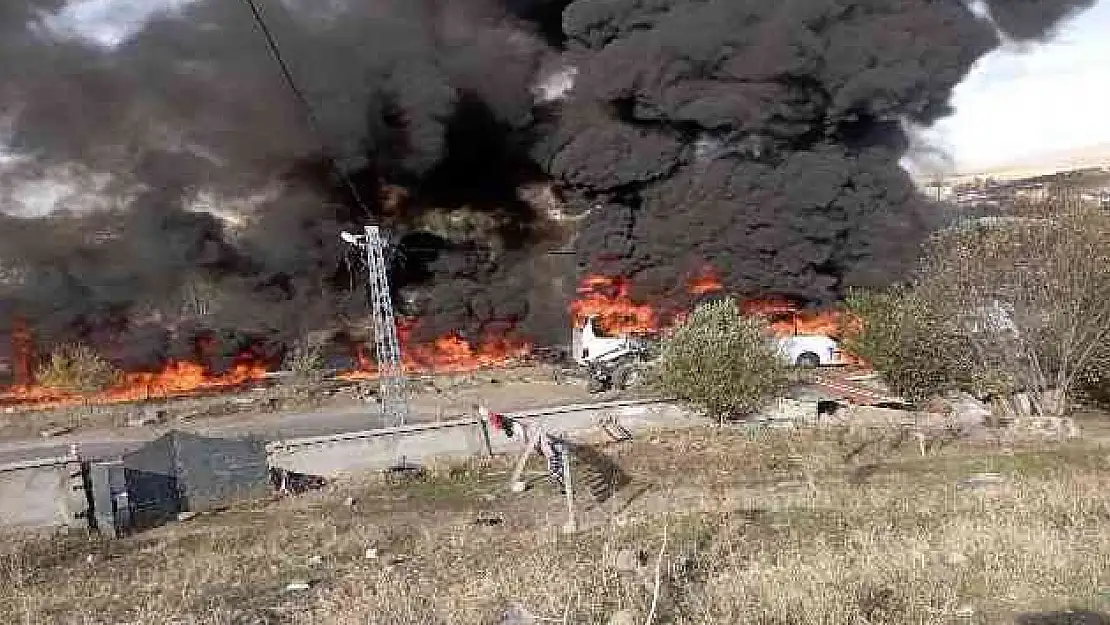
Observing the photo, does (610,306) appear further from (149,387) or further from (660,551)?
(660,551)

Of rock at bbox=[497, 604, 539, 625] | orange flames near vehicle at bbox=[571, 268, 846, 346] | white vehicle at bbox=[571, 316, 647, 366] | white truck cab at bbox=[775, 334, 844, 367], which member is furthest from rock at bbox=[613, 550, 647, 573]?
white truck cab at bbox=[775, 334, 844, 367]

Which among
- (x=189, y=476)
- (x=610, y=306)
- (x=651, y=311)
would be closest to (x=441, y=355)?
(x=610, y=306)

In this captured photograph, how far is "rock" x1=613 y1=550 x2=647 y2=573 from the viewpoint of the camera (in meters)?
11.7

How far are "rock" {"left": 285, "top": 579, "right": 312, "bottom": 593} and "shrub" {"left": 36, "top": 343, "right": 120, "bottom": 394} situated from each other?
35630mm

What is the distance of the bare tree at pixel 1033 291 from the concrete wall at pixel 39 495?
23166 mm

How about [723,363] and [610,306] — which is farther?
[610,306]

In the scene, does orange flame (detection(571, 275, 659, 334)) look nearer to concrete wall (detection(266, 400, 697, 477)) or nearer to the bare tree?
concrete wall (detection(266, 400, 697, 477))

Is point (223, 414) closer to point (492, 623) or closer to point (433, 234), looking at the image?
point (433, 234)

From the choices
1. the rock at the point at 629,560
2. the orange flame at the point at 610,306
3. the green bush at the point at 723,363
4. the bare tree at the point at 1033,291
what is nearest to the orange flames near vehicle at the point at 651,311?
the orange flame at the point at 610,306

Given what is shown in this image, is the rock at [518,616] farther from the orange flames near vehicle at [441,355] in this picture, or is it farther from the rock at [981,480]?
the orange flames near vehicle at [441,355]

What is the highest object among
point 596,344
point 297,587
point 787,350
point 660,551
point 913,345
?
point 596,344

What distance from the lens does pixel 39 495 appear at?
2523 cm

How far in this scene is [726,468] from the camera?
25.4 meters

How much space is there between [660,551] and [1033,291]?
63.6 ft
